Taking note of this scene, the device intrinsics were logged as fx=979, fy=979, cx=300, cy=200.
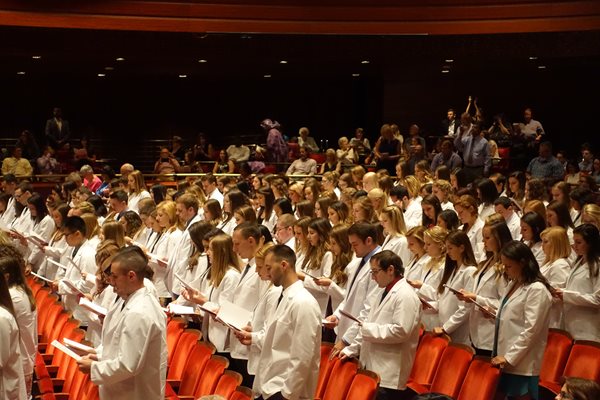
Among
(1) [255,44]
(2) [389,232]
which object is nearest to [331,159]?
(1) [255,44]

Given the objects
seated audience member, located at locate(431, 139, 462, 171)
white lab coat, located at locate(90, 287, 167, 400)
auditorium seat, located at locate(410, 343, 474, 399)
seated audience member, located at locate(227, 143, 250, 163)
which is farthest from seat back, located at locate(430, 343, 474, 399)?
seated audience member, located at locate(227, 143, 250, 163)

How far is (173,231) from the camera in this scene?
959cm

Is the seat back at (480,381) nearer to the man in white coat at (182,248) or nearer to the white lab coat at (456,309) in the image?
the white lab coat at (456,309)

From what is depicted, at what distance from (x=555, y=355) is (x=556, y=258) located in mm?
912

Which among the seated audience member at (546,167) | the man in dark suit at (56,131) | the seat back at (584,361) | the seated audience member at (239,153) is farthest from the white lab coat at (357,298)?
the man in dark suit at (56,131)

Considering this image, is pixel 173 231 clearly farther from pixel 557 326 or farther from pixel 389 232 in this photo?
pixel 557 326

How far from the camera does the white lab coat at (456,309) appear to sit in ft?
22.6

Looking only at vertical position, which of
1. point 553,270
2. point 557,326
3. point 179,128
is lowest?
point 179,128

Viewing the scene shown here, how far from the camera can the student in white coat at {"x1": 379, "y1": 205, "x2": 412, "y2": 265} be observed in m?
8.19

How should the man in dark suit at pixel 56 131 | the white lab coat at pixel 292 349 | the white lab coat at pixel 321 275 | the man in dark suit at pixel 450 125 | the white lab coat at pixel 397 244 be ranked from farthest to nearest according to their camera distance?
1. the man in dark suit at pixel 56 131
2. the man in dark suit at pixel 450 125
3. the white lab coat at pixel 397 244
4. the white lab coat at pixel 321 275
5. the white lab coat at pixel 292 349

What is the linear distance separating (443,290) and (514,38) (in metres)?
10.3

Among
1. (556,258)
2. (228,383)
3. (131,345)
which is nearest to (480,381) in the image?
(228,383)

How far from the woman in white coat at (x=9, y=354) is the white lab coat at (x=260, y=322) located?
4.58ft

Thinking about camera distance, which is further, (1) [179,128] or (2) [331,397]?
(1) [179,128]
